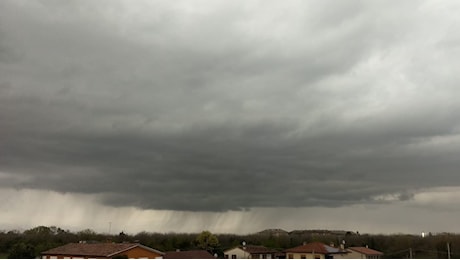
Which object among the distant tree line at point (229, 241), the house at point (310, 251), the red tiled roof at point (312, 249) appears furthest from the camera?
the red tiled roof at point (312, 249)

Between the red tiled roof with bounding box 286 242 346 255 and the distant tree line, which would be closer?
the distant tree line

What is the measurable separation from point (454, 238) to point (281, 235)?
7.78 metres

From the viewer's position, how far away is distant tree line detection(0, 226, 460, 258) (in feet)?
31.4

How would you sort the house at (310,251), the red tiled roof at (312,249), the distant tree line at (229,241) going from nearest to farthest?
1. the distant tree line at (229,241)
2. the house at (310,251)
3. the red tiled roof at (312,249)

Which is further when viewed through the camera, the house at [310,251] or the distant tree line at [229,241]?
the house at [310,251]

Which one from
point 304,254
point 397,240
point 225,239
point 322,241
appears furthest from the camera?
point 225,239

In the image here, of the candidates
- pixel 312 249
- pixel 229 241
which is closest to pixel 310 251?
pixel 312 249

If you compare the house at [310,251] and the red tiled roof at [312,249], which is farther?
the red tiled roof at [312,249]

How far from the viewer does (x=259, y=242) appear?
1702 centimetres

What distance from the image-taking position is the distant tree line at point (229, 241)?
31.4 ft

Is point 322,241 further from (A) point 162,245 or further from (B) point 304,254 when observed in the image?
(A) point 162,245

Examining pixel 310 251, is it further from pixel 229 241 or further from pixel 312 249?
pixel 229 241

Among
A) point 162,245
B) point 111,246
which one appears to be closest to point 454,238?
point 162,245

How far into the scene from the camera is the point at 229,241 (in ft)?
72.8
